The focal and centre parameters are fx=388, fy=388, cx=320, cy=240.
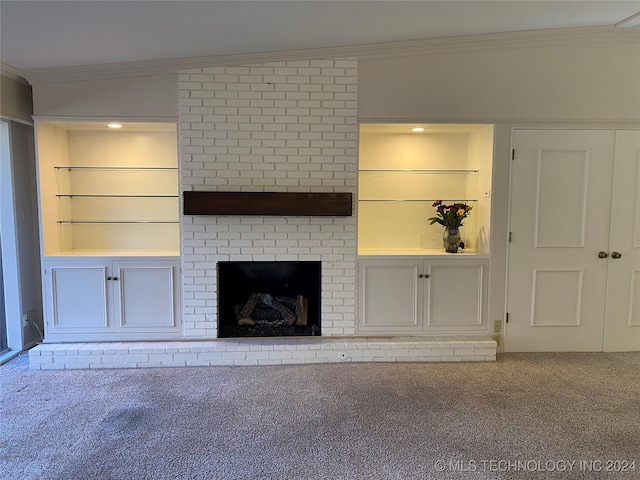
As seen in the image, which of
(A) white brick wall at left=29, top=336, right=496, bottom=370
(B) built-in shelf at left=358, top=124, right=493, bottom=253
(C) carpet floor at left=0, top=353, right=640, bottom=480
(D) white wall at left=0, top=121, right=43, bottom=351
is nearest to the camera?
(C) carpet floor at left=0, top=353, right=640, bottom=480

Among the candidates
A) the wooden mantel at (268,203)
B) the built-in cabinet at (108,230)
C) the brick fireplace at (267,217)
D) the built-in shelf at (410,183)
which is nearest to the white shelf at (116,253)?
the built-in cabinet at (108,230)

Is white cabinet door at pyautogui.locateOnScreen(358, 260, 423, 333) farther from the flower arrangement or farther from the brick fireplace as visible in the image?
the flower arrangement

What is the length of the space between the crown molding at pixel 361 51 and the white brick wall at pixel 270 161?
0.07m

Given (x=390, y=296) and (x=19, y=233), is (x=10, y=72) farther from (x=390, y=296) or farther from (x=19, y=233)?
(x=390, y=296)

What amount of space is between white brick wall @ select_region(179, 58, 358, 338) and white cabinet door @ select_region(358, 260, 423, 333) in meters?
0.11

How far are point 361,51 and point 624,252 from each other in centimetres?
298

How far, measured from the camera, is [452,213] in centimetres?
360

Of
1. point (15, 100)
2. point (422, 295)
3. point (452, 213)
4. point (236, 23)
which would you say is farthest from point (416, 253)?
point (15, 100)

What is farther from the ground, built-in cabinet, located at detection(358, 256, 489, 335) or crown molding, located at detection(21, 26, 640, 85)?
crown molding, located at detection(21, 26, 640, 85)

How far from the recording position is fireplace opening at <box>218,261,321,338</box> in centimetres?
360

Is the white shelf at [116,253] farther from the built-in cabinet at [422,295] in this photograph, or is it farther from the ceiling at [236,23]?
the built-in cabinet at [422,295]

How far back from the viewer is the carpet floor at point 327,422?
6.60ft

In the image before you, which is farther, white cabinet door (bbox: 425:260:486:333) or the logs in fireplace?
the logs in fireplace

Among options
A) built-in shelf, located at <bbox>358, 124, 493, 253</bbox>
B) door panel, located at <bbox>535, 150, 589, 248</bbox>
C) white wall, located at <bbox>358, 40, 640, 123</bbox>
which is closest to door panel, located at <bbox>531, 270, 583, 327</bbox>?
door panel, located at <bbox>535, 150, 589, 248</bbox>
